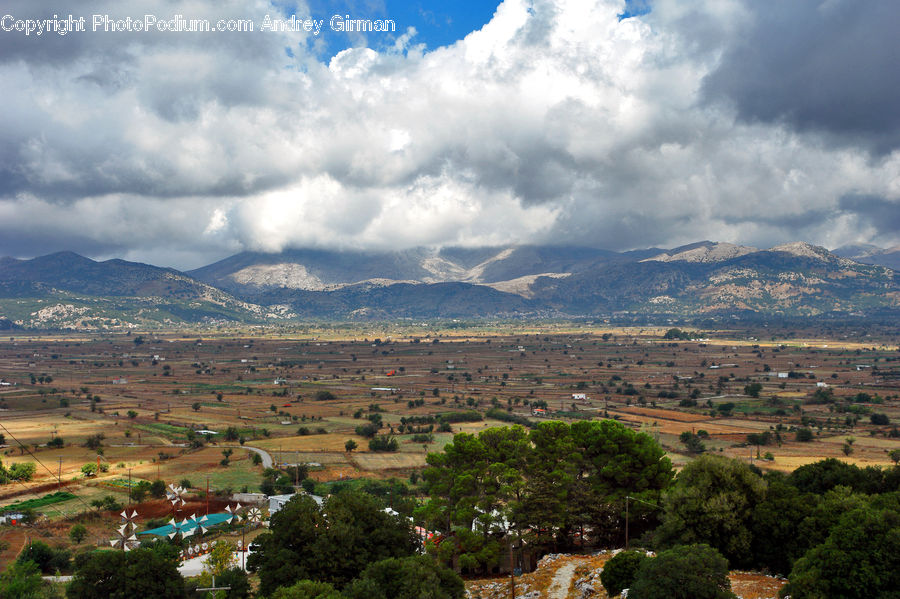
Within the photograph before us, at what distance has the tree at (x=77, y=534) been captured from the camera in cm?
5494

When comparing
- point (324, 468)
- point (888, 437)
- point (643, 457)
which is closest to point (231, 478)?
point (324, 468)

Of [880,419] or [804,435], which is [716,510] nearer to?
[804,435]

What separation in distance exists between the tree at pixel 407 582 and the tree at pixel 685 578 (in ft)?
29.1

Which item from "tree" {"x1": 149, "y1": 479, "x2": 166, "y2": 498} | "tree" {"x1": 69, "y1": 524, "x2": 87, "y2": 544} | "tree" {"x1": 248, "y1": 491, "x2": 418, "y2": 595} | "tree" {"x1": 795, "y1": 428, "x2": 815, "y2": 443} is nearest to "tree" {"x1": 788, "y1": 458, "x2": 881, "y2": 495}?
"tree" {"x1": 248, "y1": 491, "x2": 418, "y2": 595}

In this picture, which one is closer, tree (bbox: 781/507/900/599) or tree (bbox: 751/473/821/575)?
tree (bbox: 781/507/900/599)

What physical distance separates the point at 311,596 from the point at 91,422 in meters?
105

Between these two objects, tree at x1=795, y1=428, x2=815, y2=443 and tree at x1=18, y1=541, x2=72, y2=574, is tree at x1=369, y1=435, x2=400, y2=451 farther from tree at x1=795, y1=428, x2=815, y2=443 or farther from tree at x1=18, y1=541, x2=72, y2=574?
tree at x1=795, y1=428, x2=815, y2=443

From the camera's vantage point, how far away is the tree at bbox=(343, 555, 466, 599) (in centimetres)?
2981

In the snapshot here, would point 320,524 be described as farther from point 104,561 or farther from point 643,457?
point 643,457

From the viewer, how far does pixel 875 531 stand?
2923 cm

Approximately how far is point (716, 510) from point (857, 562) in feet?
35.1

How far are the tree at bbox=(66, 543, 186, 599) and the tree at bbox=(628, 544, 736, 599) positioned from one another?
2399 centimetres

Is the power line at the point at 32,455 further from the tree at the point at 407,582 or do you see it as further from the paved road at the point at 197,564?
the tree at the point at 407,582

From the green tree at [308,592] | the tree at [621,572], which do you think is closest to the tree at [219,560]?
the green tree at [308,592]
